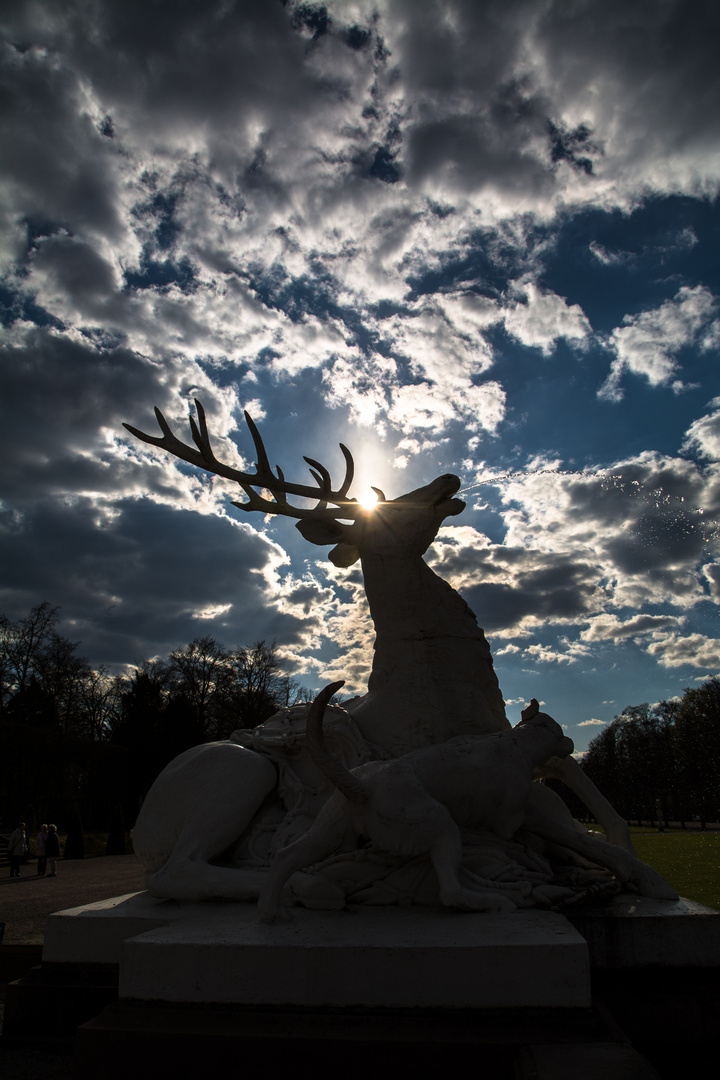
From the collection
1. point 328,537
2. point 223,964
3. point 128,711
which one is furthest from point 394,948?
point 128,711

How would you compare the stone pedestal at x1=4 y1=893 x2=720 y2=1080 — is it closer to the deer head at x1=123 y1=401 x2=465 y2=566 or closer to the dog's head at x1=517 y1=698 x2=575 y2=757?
the dog's head at x1=517 y1=698 x2=575 y2=757

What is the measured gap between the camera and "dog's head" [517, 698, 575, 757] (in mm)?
3326

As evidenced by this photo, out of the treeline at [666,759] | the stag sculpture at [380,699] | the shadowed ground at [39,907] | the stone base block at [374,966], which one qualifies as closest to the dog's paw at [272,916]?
the stone base block at [374,966]

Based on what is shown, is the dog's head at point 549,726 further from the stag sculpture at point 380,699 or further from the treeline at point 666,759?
the treeline at point 666,759

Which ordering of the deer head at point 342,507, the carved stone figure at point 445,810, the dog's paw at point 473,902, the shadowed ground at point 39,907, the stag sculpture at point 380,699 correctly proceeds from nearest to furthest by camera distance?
the dog's paw at point 473,902 < the carved stone figure at point 445,810 < the shadowed ground at point 39,907 < the stag sculpture at point 380,699 < the deer head at point 342,507

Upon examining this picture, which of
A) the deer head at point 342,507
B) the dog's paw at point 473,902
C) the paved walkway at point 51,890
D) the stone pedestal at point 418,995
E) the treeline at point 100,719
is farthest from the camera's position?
the treeline at point 100,719

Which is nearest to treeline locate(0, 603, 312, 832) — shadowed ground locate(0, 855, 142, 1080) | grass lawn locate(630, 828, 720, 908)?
shadowed ground locate(0, 855, 142, 1080)

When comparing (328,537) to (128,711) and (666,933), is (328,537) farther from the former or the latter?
(128,711)

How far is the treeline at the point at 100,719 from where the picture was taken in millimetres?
23062

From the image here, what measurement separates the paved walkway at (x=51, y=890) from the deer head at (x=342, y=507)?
4249mm

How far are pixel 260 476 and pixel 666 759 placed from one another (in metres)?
41.6

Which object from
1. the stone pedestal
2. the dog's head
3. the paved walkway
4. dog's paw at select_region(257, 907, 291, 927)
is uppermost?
the dog's head

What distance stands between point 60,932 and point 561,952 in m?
2.37

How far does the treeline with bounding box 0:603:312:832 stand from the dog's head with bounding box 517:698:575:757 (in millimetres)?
21146
